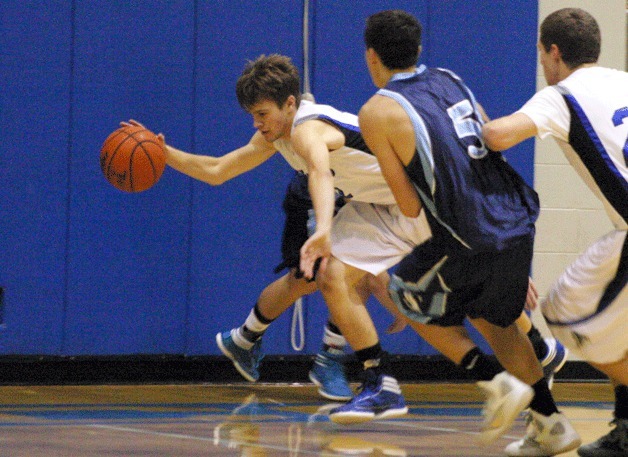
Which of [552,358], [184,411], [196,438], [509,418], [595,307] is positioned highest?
[595,307]

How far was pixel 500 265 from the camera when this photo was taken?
3238 mm

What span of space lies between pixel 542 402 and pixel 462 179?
698mm

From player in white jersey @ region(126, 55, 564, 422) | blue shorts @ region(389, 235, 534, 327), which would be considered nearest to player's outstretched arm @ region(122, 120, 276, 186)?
player in white jersey @ region(126, 55, 564, 422)

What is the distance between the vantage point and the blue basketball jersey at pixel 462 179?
3.22 m

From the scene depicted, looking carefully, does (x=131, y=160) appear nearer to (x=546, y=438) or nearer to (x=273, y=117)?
(x=273, y=117)

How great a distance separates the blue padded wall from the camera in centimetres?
528

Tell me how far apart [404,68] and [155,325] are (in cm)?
244

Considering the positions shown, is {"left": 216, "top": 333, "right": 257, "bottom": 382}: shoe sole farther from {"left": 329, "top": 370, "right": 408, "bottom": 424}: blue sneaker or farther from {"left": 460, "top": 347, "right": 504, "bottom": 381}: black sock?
{"left": 460, "top": 347, "right": 504, "bottom": 381}: black sock

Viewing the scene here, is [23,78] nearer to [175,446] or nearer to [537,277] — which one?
[175,446]

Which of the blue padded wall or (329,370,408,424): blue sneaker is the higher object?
the blue padded wall

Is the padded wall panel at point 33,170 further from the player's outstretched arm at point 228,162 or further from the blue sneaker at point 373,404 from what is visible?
the blue sneaker at point 373,404

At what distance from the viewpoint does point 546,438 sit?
128 inches

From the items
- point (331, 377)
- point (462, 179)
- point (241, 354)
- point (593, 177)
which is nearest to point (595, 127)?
point (593, 177)

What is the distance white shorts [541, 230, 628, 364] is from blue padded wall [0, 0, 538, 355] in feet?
8.95
